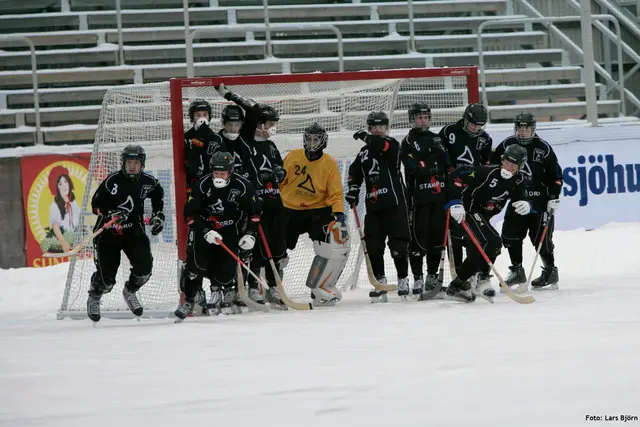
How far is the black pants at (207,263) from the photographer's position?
6.99 meters

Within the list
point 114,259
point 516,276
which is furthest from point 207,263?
point 516,276

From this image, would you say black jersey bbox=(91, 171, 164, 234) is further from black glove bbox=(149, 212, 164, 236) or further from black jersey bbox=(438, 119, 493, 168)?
black jersey bbox=(438, 119, 493, 168)

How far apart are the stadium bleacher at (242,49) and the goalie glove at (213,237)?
4.57 m

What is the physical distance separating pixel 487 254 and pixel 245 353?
2623mm

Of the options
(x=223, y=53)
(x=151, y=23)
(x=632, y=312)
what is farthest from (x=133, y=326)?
(x=151, y=23)

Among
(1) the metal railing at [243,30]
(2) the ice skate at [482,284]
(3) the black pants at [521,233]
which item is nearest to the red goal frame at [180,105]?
(3) the black pants at [521,233]

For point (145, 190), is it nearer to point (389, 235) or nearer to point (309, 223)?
point (309, 223)

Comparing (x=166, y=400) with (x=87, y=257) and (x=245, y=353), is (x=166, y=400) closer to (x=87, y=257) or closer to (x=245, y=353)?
(x=245, y=353)

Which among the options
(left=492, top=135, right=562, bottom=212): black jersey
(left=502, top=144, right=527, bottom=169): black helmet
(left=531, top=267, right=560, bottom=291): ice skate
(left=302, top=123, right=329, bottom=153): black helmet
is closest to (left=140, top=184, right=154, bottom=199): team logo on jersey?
(left=302, top=123, right=329, bottom=153): black helmet

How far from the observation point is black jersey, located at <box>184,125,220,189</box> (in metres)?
7.42

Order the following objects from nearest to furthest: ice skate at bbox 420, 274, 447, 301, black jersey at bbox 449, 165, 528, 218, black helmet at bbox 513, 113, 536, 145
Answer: black jersey at bbox 449, 165, 528, 218
ice skate at bbox 420, 274, 447, 301
black helmet at bbox 513, 113, 536, 145

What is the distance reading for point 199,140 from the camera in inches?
293

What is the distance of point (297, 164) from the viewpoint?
7.81 meters

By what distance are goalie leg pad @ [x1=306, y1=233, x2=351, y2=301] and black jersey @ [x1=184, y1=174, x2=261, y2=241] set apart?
807 mm
